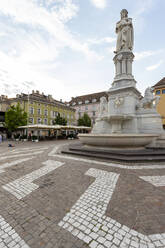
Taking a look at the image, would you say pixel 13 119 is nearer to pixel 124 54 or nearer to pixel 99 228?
pixel 124 54

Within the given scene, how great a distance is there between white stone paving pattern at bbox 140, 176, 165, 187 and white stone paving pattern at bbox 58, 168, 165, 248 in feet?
5.16

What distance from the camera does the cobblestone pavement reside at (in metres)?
1.57

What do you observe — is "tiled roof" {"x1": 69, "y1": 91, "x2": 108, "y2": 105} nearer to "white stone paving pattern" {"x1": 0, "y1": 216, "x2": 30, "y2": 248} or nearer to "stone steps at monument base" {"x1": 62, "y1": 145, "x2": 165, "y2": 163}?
"stone steps at monument base" {"x1": 62, "y1": 145, "x2": 165, "y2": 163}

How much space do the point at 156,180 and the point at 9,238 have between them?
391 cm

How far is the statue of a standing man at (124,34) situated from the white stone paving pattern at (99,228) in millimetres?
12517

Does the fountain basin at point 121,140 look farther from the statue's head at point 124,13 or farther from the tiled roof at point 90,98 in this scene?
the tiled roof at point 90,98

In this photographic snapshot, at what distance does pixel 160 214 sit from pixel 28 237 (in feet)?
7.64

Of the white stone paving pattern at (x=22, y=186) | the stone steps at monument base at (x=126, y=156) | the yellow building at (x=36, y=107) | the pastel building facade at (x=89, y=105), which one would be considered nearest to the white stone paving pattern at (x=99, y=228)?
the white stone paving pattern at (x=22, y=186)

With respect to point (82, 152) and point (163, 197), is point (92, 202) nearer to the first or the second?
point (163, 197)

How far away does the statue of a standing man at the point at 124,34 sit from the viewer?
10.1m

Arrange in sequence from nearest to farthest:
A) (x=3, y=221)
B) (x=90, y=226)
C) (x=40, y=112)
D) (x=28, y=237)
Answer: (x=28, y=237)
(x=90, y=226)
(x=3, y=221)
(x=40, y=112)

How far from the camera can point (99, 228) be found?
1.75m

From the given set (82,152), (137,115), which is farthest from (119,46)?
(82,152)

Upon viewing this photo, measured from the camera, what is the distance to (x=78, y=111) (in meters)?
48.9
